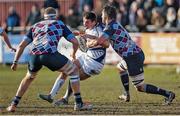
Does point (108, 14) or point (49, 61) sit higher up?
point (108, 14)

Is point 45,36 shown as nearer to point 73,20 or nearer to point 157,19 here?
point 157,19

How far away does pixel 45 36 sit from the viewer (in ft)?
40.4

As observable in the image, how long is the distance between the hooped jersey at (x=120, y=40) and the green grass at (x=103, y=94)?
42.9 inches

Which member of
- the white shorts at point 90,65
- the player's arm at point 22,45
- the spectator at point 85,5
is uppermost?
the player's arm at point 22,45

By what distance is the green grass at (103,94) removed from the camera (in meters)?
12.6

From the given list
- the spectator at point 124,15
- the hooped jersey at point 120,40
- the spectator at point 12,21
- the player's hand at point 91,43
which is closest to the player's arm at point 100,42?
the player's hand at point 91,43

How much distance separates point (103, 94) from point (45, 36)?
13.1 ft

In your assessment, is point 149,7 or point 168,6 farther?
point 149,7

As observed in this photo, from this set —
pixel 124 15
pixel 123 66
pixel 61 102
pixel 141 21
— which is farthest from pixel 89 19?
pixel 124 15

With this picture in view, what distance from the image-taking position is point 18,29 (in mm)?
28750

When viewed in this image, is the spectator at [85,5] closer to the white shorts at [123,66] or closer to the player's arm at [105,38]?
the white shorts at [123,66]

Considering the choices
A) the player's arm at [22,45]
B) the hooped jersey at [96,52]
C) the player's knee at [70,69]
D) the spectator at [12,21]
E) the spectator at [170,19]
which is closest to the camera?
the player's arm at [22,45]

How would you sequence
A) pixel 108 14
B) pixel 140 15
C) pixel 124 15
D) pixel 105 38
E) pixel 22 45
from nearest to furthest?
pixel 22 45
pixel 105 38
pixel 108 14
pixel 140 15
pixel 124 15

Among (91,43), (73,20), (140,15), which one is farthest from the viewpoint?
(73,20)
